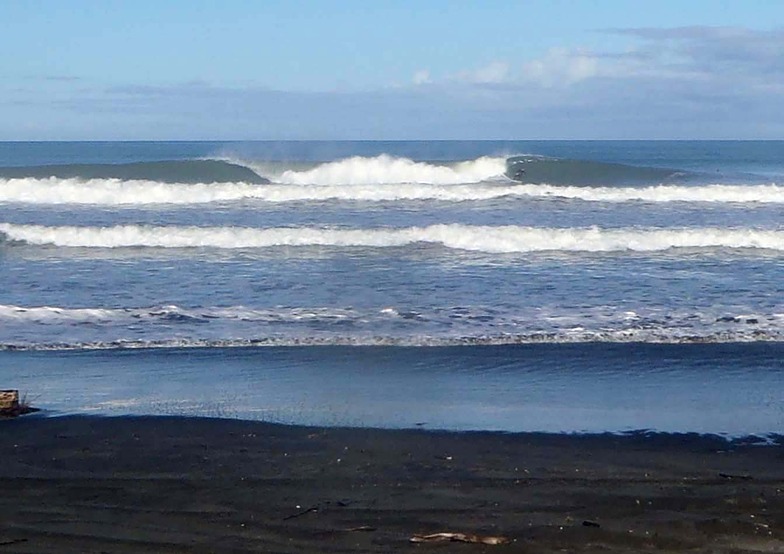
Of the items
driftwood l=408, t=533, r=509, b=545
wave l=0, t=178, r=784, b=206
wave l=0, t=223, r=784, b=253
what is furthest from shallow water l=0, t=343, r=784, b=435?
wave l=0, t=178, r=784, b=206

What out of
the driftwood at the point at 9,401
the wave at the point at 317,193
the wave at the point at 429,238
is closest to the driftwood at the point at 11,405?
the driftwood at the point at 9,401

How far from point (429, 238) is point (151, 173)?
67.6ft

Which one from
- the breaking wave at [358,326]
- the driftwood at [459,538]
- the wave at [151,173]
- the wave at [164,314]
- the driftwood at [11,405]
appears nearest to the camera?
the driftwood at [459,538]

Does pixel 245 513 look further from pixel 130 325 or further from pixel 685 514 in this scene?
pixel 130 325

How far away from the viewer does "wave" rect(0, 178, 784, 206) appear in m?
29.7

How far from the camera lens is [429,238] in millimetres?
18703

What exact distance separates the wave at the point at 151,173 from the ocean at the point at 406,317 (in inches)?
440

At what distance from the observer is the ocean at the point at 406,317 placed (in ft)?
24.9

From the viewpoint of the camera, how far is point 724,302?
12.1 m

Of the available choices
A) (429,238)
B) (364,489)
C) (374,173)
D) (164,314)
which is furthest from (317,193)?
(364,489)

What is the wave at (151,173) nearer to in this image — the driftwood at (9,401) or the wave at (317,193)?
the wave at (317,193)

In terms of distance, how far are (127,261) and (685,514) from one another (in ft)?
41.2

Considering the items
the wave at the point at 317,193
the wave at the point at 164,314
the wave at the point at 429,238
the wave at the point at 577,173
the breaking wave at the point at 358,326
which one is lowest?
the breaking wave at the point at 358,326

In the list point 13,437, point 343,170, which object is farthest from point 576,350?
point 343,170
